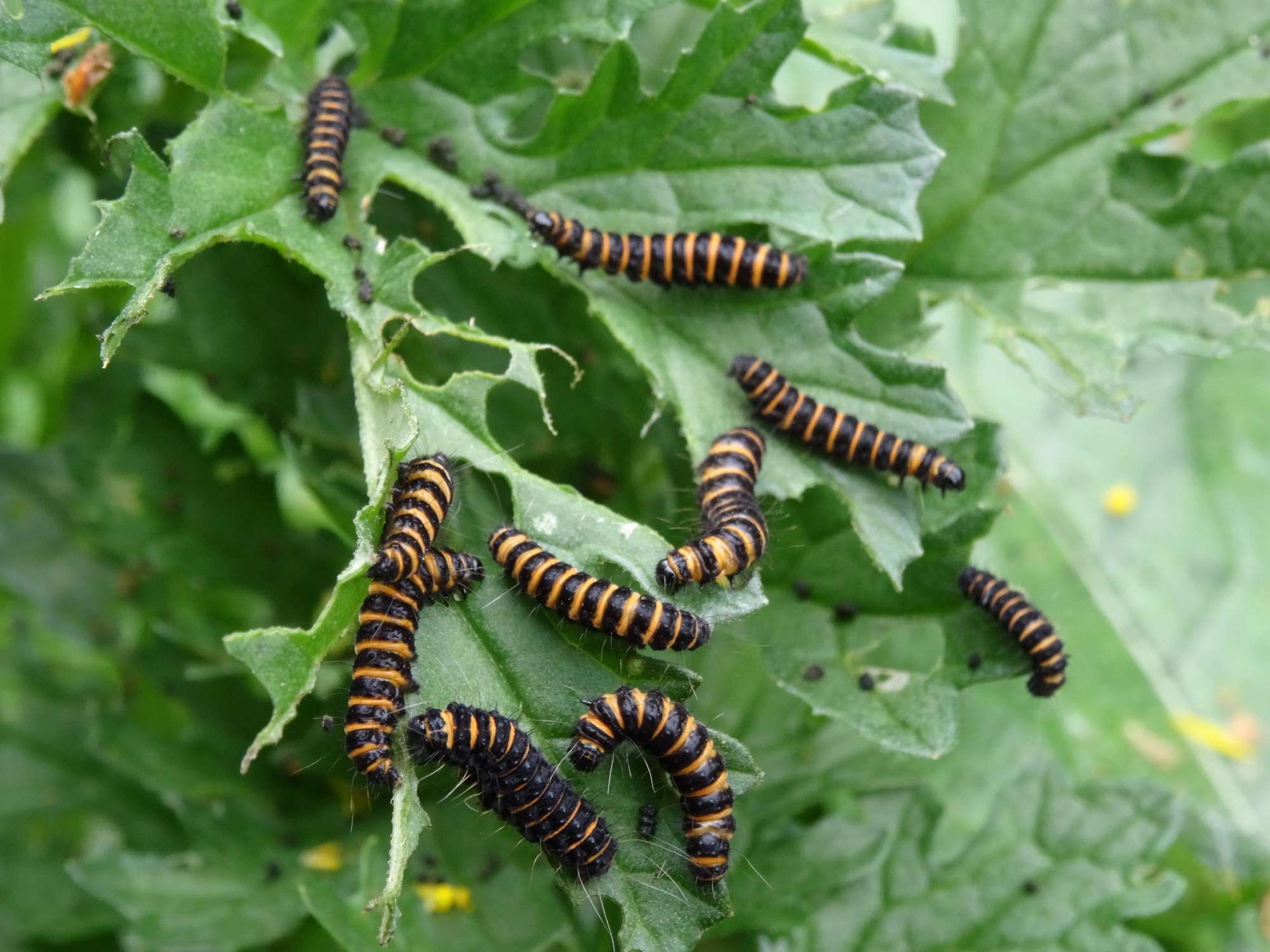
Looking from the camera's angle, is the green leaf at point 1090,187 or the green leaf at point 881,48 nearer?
the green leaf at point 881,48

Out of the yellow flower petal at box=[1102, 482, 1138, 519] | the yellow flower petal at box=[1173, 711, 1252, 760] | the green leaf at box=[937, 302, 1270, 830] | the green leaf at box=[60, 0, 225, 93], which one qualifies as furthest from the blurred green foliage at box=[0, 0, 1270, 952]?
the yellow flower petal at box=[1102, 482, 1138, 519]

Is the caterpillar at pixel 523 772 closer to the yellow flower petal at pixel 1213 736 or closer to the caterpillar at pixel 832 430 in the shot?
the caterpillar at pixel 832 430

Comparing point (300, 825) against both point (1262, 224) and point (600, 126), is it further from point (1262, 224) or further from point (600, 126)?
point (1262, 224)

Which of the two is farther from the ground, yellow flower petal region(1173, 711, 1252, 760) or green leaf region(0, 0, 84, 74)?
green leaf region(0, 0, 84, 74)

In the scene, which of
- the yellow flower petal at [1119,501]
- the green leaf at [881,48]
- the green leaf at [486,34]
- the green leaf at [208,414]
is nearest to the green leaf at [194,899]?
the green leaf at [208,414]

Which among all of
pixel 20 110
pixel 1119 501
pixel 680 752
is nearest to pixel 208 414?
pixel 20 110

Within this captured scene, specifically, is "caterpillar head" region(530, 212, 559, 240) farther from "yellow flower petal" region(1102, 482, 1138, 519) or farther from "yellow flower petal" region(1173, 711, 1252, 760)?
"yellow flower petal" region(1173, 711, 1252, 760)

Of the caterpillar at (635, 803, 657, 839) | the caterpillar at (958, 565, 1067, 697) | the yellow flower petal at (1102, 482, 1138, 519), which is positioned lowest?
the yellow flower petal at (1102, 482, 1138, 519)
